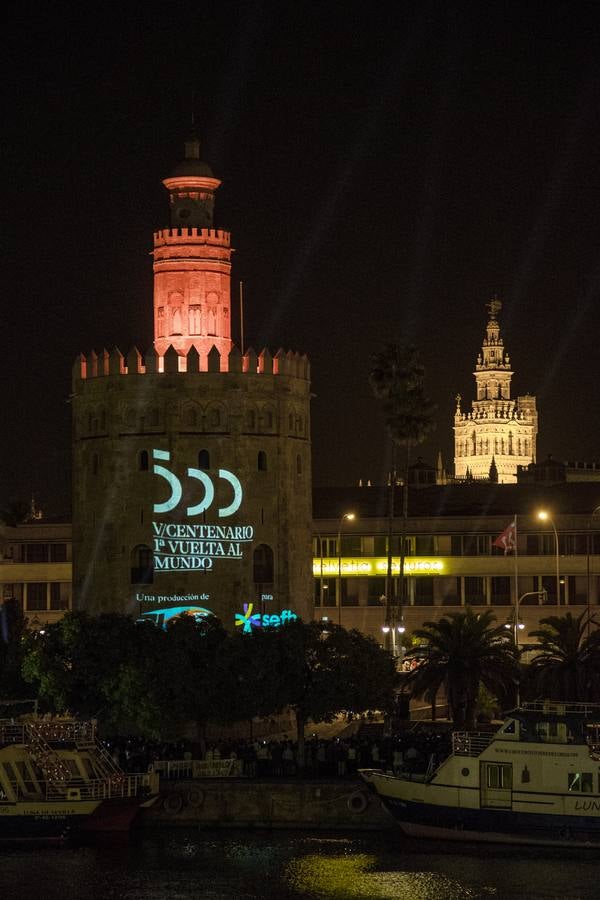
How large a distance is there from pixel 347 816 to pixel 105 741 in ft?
46.7

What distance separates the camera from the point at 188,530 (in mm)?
101062

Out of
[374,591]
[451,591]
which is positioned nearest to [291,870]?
[451,591]

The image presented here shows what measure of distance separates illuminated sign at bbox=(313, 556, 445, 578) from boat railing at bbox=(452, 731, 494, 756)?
180ft

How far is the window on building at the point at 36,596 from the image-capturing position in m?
133

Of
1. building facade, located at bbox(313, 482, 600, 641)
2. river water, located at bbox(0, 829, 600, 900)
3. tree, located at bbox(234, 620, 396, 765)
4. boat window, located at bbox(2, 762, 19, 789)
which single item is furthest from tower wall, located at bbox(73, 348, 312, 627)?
river water, located at bbox(0, 829, 600, 900)

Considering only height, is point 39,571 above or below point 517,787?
above

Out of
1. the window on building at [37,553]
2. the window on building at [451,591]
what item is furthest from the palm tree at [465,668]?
the window on building at [37,553]

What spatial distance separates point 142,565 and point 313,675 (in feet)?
58.5

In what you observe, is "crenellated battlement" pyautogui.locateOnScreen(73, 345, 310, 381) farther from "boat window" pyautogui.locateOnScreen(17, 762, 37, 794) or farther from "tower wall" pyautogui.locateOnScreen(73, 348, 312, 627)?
"boat window" pyautogui.locateOnScreen(17, 762, 37, 794)

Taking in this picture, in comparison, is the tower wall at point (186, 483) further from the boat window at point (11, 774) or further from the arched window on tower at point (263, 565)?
the boat window at point (11, 774)

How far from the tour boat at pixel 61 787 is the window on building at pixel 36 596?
54368 mm

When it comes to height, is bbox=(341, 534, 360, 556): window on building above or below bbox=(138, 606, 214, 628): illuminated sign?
above

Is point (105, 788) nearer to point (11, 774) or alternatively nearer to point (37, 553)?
point (11, 774)

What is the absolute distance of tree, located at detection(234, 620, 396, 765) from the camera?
8438 centimetres
